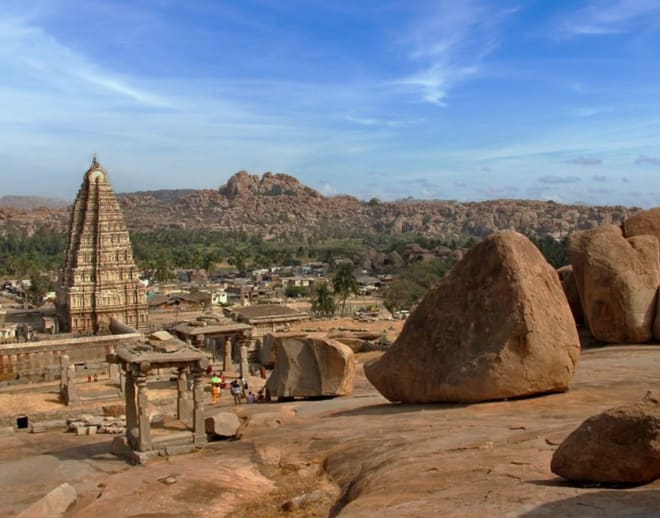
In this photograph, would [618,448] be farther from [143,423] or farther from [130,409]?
[130,409]

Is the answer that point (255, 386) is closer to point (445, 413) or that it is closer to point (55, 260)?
point (445, 413)

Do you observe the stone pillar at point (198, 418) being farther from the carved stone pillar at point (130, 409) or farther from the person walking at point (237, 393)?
the person walking at point (237, 393)

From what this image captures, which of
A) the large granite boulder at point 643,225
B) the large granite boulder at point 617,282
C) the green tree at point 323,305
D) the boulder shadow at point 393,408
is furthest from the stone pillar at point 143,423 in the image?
Result: the green tree at point 323,305

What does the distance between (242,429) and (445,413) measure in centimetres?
467

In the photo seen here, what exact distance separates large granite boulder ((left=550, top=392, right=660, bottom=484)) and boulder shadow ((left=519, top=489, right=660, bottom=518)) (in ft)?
1.31

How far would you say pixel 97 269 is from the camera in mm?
48625

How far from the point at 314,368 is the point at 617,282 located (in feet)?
25.8

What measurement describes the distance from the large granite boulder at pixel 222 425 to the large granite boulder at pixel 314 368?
329cm

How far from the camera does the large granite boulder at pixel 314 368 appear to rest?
17.8 metres

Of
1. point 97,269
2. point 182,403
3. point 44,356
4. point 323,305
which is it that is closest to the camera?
point 182,403

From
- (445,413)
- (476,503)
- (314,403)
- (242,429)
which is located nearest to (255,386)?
(314,403)

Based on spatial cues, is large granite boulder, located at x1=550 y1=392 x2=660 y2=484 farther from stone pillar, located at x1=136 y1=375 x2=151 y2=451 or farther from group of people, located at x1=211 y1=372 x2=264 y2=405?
group of people, located at x1=211 y1=372 x2=264 y2=405

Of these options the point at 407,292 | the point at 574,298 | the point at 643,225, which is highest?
the point at 643,225

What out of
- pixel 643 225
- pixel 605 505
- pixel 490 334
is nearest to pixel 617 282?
pixel 643 225
